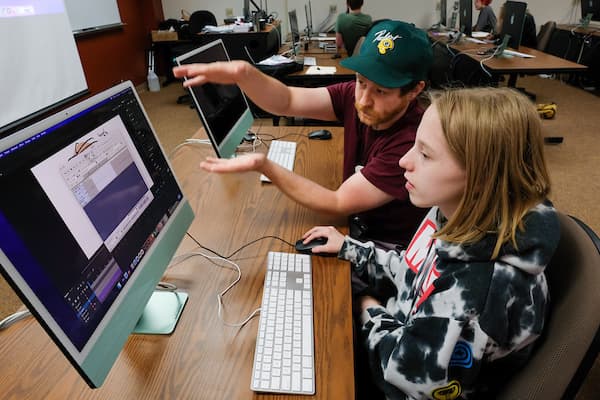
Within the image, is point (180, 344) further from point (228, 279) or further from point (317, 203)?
point (317, 203)

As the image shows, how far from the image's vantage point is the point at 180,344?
0.77m

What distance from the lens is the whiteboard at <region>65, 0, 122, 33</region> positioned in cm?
410

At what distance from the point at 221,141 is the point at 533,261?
1.03 m

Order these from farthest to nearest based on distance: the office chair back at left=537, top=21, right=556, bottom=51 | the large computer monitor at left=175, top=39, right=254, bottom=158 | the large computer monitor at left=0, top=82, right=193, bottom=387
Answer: the office chair back at left=537, top=21, right=556, bottom=51, the large computer monitor at left=175, top=39, right=254, bottom=158, the large computer monitor at left=0, top=82, right=193, bottom=387

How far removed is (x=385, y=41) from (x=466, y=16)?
4.32 meters

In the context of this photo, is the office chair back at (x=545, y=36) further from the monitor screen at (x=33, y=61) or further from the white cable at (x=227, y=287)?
the white cable at (x=227, y=287)

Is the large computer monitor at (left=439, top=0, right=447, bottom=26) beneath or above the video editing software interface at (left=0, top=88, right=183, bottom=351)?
above

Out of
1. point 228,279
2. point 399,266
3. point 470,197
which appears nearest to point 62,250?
point 228,279

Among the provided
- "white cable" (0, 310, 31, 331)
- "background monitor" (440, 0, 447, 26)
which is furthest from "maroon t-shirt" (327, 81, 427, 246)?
"background monitor" (440, 0, 447, 26)

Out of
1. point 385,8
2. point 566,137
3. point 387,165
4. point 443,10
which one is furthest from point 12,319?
point 385,8

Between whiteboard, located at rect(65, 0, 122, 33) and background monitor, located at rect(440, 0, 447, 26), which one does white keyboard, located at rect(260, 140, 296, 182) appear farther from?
background monitor, located at rect(440, 0, 447, 26)

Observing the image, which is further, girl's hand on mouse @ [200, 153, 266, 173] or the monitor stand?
girl's hand on mouse @ [200, 153, 266, 173]

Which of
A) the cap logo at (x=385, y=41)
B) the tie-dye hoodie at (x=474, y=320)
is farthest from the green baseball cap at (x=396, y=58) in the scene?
the tie-dye hoodie at (x=474, y=320)

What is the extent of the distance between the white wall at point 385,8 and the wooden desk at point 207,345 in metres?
6.03
